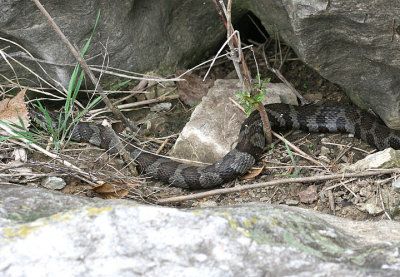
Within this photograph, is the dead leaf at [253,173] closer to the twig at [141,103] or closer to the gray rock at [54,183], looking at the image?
the twig at [141,103]

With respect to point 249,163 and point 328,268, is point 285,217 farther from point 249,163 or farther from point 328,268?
point 249,163

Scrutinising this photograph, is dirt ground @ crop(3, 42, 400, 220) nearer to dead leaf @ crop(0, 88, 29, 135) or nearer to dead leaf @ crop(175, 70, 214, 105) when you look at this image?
dead leaf @ crop(175, 70, 214, 105)

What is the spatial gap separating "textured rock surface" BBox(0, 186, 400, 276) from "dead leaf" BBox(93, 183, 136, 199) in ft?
5.68

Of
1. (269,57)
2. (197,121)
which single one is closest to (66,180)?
(197,121)

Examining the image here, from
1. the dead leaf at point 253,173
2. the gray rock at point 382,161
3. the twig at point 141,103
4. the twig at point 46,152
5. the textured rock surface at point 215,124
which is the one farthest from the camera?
the twig at point 141,103

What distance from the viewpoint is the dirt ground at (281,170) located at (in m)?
4.57

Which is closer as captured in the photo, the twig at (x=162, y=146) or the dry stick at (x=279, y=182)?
the dry stick at (x=279, y=182)

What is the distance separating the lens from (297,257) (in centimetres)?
241

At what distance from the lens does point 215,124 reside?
19.2ft

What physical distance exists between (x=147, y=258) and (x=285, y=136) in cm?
404

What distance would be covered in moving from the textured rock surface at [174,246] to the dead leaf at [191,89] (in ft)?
12.5

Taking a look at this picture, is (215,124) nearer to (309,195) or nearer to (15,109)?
(309,195)

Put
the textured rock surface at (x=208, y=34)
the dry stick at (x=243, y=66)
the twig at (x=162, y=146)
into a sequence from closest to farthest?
the dry stick at (x=243, y=66), the textured rock surface at (x=208, y=34), the twig at (x=162, y=146)

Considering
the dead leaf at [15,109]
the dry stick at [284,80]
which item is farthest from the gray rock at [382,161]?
the dead leaf at [15,109]
